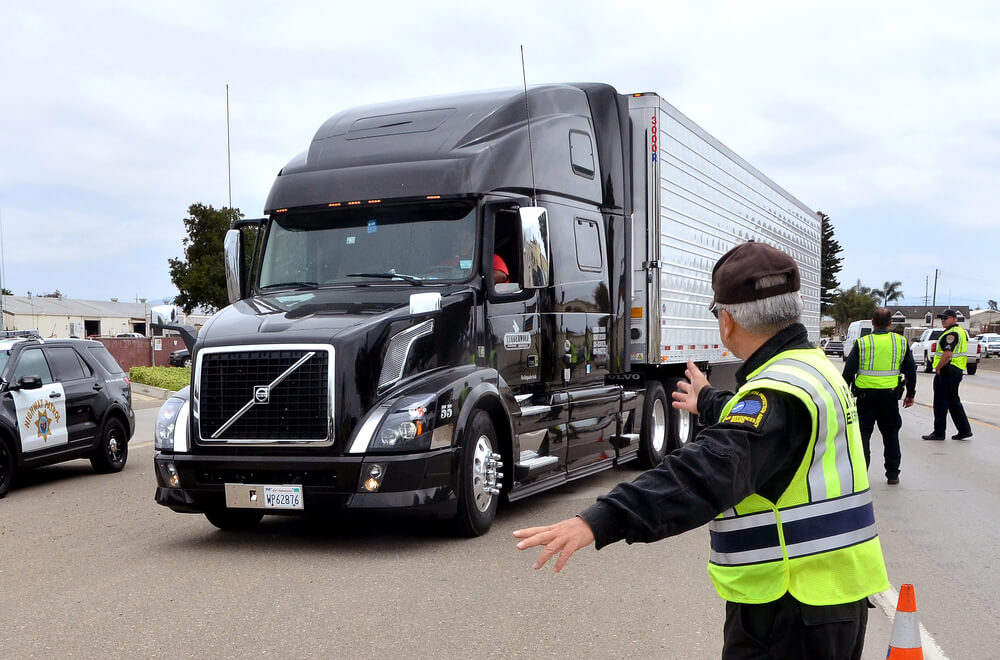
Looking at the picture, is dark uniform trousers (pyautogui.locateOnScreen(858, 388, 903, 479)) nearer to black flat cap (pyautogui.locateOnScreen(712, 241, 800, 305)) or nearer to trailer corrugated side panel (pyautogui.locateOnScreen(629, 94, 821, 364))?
trailer corrugated side panel (pyautogui.locateOnScreen(629, 94, 821, 364))

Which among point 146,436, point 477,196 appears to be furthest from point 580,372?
point 146,436

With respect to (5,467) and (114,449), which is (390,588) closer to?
(5,467)

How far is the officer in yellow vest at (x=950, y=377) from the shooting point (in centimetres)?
1453

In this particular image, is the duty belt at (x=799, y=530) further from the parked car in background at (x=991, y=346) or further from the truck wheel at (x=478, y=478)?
the parked car in background at (x=991, y=346)

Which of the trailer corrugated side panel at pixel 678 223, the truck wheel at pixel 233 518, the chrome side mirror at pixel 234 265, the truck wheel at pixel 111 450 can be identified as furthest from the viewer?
the truck wheel at pixel 111 450

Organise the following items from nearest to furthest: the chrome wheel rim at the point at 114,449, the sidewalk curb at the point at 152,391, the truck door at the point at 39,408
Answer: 1. the truck door at the point at 39,408
2. the chrome wheel rim at the point at 114,449
3. the sidewalk curb at the point at 152,391

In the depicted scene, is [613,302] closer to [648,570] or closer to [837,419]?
[648,570]

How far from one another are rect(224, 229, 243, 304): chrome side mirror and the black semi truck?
0.02m

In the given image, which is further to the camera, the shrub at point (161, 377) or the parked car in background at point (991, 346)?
the parked car in background at point (991, 346)

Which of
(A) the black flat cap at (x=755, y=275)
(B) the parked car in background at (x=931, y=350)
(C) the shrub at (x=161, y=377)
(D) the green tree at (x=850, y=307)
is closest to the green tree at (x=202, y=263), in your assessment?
(C) the shrub at (x=161, y=377)

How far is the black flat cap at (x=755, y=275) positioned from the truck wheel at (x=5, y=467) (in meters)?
9.62

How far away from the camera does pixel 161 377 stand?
27734 millimetres

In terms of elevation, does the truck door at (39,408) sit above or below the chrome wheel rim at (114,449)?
above

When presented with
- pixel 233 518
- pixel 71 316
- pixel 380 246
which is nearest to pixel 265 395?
pixel 233 518
